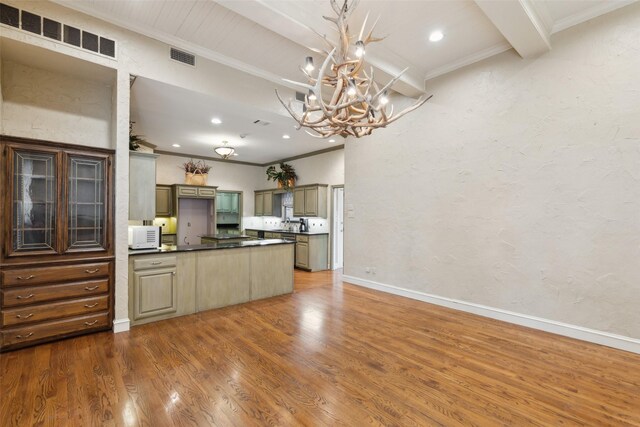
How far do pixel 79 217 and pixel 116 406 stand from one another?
2193 mm

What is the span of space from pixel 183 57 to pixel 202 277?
9.56ft

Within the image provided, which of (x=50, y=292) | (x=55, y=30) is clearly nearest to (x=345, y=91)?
(x=55, y=30)

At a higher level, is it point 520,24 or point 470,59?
point 470,59

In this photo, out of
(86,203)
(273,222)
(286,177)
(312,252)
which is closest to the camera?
(86,203)

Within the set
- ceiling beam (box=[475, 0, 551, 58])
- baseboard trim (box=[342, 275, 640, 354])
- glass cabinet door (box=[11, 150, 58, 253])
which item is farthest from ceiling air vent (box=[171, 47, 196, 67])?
baseboard trim (box=[342, 275, 640, 354])

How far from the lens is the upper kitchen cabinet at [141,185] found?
358 centimetres

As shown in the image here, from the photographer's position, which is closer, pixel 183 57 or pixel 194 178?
pixel 183 57

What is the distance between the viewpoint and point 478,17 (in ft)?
10.3

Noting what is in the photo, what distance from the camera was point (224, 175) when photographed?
8.91 meters

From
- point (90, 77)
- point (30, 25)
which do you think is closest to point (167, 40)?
point (90, 77)

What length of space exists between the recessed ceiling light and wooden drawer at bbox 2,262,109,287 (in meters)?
4.68

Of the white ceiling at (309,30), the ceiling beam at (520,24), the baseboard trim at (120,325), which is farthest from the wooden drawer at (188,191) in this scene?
the ceiling beam at (520,24)

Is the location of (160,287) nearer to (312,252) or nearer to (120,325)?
(120,325)

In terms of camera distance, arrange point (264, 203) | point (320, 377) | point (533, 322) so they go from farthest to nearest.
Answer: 1. point (264, 203)
2. point (533, 322)
3. point (320, 377)
